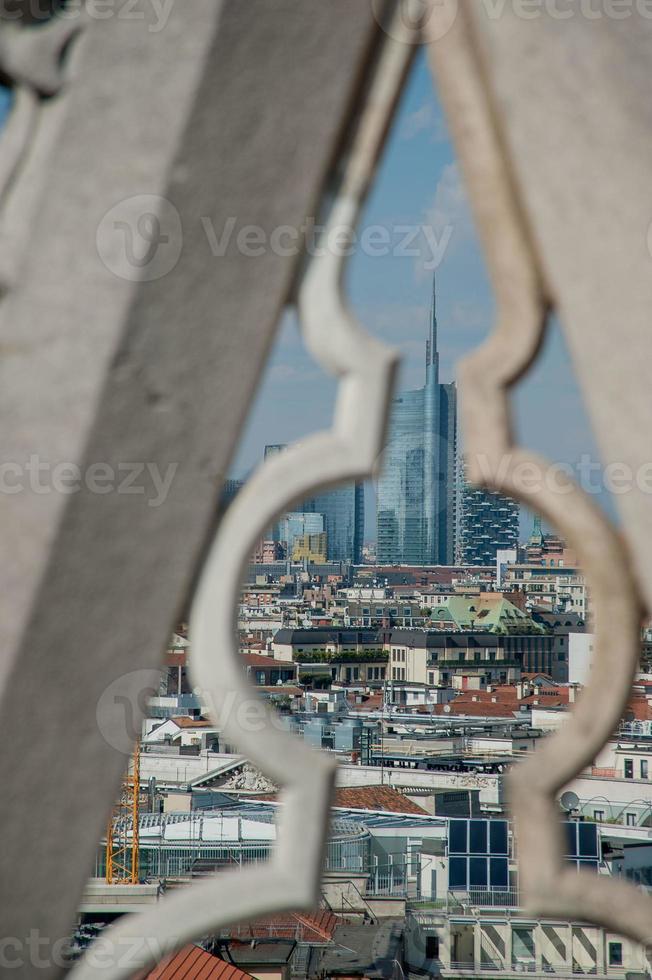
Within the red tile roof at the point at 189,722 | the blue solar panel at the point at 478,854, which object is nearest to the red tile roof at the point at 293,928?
the blue solar panel at the point at 478,854

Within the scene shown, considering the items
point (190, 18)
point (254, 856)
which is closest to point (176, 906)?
point (190, 18)

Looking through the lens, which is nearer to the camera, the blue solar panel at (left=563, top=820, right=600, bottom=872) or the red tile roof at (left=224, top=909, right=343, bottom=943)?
the red tile roof at (left=224, top=909, right=343, bottom=943)

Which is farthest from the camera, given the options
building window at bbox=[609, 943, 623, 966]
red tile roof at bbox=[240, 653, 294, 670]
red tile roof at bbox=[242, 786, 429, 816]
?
red tile roof at bbox=[240, 653, 294, 670]

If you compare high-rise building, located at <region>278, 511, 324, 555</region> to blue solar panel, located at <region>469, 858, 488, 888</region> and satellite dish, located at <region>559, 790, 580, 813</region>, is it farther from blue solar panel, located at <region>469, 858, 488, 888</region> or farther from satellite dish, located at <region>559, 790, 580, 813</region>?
blue solar panel, located at <region>469, 858, 488, 888</region>

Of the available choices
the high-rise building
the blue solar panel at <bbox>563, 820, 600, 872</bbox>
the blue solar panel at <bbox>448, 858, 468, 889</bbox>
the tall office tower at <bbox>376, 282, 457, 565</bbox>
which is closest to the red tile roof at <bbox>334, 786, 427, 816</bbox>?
the blue solar panel at <bbox>448, 858, 468, 889</bbox>

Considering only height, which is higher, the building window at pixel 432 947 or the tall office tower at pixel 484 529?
the tall office tower at pixel 484 529

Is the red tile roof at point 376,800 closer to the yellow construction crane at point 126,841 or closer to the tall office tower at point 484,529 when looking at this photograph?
the yellow construction crane at point 126,841
